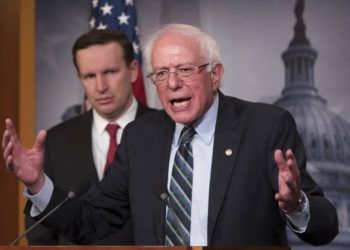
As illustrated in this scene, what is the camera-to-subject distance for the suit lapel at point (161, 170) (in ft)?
10.2

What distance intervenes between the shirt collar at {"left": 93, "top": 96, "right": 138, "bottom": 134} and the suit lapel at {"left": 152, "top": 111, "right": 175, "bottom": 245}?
116 centimetres

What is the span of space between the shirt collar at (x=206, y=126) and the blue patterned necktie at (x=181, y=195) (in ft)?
0.10

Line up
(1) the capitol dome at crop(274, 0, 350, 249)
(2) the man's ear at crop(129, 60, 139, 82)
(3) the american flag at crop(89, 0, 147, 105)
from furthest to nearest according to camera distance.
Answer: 1. (3) the american flag at crop(89, 0, 147, 105)
2. (1) the capitol dome at crop(274, 0, 350, 249)
3. (2) the man's ear at crop(129, 60, 139, 82)

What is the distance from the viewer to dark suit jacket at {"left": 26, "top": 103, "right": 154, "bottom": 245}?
4.30 meters

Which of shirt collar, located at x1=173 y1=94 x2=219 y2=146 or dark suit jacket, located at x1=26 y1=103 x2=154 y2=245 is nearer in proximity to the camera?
shirt collar, located at x1=173 y1=94 x2=219 y2=146

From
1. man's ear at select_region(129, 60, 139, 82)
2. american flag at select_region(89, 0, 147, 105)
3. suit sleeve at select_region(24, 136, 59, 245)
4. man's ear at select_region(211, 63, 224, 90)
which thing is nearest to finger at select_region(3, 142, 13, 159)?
man's ear at select_region(211, 63, 224, 90)

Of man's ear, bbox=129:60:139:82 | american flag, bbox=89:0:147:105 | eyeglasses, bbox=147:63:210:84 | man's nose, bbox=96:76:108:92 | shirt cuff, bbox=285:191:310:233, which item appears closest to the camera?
shirt cuff, bbox=285:191:310:233

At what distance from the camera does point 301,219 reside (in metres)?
2.78

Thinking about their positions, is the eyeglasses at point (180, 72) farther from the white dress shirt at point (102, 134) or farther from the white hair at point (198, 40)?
the white dress shirt at point (102, 134)

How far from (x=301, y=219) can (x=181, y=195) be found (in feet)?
1.84

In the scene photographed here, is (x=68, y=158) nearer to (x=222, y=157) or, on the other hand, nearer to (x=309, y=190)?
(x=222, y=157)

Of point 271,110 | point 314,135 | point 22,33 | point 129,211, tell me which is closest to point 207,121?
point 271,110

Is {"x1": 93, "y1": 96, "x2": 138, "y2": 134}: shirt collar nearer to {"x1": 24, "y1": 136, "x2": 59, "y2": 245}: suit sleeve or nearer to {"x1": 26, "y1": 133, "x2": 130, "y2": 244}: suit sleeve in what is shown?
{"x1": 24, "y1": 136, "x2": 59, "y2": 245}: suit sleeve

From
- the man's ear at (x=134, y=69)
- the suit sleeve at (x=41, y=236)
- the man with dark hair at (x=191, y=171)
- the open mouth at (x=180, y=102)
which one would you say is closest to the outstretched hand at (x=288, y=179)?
the man with dark hair at (x=191, y=171)
